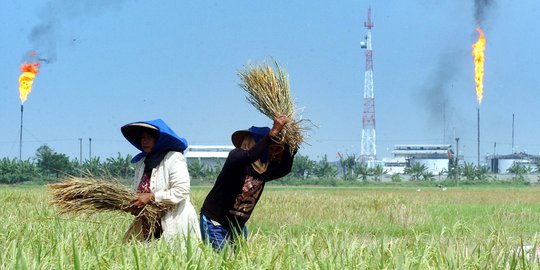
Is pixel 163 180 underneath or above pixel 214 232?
above

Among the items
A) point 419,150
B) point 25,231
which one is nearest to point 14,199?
point 25,231

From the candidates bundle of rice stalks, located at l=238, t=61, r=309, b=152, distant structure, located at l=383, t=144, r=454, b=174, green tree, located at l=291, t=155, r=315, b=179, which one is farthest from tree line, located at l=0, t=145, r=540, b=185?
bundle of rice stalks, located at l=238, t=61, r=309, b=152

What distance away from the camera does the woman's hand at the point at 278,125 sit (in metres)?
5.58

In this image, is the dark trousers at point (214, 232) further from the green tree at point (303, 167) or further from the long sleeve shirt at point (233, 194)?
the green tree at point (303, 167)

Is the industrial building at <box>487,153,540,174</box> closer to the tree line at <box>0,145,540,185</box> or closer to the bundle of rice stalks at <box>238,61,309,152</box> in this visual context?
the tree line at <box>0,145,540,185</box>

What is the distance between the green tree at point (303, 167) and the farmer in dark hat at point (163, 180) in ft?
280

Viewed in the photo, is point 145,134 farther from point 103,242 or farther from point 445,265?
point 445,265

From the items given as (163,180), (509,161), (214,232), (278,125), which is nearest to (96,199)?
(163,180)

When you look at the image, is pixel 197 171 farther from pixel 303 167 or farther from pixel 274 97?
pixel 274 97

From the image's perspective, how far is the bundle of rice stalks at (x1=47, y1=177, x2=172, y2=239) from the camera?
562 centimetres

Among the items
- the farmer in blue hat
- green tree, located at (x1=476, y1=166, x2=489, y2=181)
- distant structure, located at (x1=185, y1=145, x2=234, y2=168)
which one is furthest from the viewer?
distant structure, located at (x1=185, y1=145, x2=234, y2=168)

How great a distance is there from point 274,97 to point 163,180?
0.99 metres

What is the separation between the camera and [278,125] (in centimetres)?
566

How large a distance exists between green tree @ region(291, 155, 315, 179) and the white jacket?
85.5 meters
